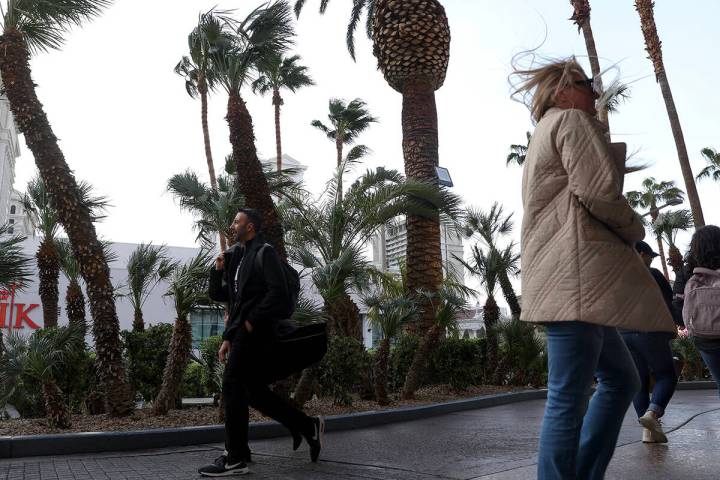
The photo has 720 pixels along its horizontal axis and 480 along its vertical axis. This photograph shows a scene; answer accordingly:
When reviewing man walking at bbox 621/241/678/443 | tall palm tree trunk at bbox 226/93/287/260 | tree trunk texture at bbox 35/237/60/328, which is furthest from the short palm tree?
tree trunk texture at bbox 35/237/60/328

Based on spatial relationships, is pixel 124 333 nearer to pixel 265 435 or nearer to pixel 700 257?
pixel 265 435

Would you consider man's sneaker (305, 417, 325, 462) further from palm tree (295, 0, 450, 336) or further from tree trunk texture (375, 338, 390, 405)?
palm tree (295, 0, 450, 336)

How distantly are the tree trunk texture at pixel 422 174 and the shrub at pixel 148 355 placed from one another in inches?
153

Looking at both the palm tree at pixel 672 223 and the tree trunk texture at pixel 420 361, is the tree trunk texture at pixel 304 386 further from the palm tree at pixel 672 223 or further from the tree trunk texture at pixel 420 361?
the palm tree at pixel 672 223

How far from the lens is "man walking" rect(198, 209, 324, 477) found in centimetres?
383

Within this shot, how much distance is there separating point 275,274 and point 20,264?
4933mm

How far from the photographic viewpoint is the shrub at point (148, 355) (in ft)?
28.2

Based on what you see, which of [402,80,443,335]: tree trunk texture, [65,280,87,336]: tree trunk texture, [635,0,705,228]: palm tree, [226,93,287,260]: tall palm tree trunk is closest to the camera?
[226,93,287,260]: tall palm tree trunk

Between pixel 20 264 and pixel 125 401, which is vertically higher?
pixel 20 264

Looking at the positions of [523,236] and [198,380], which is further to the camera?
[198,380]

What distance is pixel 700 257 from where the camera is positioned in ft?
12.4

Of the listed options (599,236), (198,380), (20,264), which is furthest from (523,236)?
(198,380)

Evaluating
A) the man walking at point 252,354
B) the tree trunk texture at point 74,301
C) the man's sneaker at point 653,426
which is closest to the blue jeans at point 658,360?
the man's sneaker at point 653,426

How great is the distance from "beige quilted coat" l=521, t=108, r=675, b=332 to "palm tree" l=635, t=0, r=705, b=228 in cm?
1909
